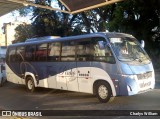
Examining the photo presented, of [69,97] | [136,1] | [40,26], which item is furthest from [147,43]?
[40,26]

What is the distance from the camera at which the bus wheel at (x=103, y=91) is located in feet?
35.7

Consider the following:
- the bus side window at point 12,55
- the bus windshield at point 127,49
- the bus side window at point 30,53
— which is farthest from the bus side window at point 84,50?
the bus side window at point 12,55

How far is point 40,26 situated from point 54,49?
23.2 meters

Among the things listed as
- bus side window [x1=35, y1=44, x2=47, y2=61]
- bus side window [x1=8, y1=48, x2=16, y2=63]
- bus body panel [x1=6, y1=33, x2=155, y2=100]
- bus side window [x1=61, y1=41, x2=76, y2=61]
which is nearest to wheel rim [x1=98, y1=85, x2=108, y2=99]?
bus body panel [x1=6, y1=33, x2=155, y2=100]

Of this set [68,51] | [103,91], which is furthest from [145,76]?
[68,51]

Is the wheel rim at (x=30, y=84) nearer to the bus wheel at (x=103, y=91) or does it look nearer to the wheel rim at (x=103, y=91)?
the bus wheel at (x=103, y=91)

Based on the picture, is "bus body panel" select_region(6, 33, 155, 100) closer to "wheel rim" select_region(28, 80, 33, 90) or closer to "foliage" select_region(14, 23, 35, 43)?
"wheel rim" select_region(28, 80, 33, 90)

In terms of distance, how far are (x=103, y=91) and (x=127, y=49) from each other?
1.72m

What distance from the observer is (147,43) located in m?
24.2

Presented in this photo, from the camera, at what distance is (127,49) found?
11.2 meters

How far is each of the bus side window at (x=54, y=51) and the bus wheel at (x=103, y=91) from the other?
2.79 metres

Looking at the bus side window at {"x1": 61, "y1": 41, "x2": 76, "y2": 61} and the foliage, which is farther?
the foliage

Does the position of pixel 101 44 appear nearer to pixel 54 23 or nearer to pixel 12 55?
pixel 12 55

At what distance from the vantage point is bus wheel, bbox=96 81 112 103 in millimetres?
10873
